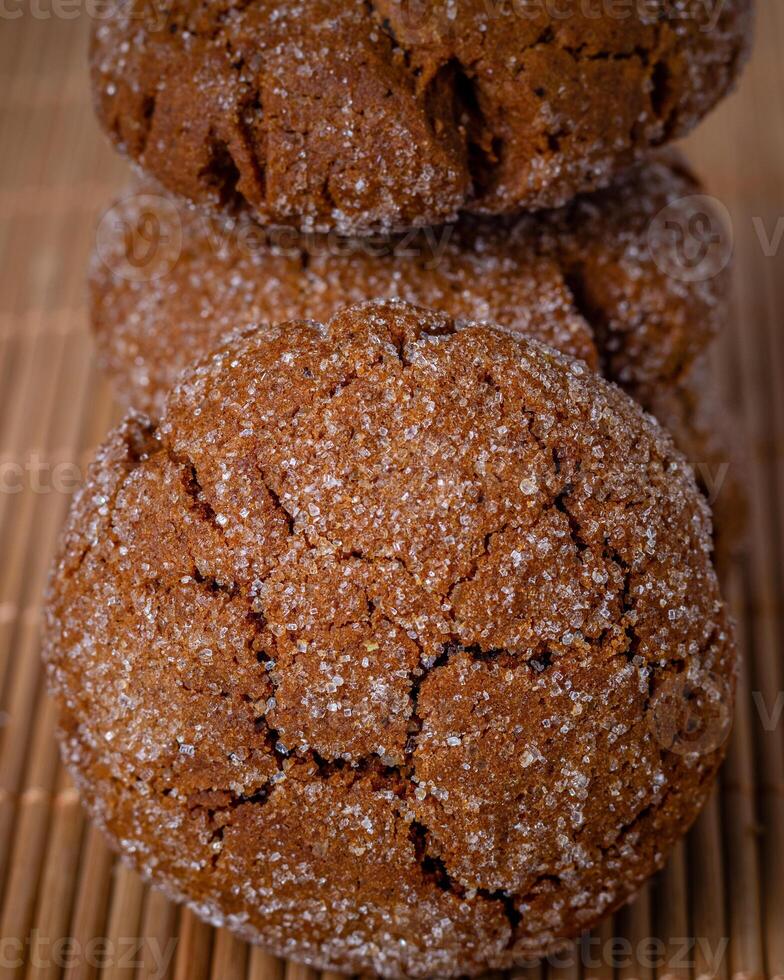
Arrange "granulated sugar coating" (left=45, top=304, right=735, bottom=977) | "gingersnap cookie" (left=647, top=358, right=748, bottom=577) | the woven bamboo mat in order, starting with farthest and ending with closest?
"gingersnap cookie" (left=647, top=358, right=748, bottom=577) → the woven bamboo mat → "granulated sugar coating" (left=45, top=304, right=735, bottom=977)

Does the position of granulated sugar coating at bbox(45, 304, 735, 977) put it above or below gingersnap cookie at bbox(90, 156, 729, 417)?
below

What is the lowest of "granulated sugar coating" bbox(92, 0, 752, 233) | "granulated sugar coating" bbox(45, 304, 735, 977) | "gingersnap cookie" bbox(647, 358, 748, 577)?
"granulated sugar coating" bbox(45, 304, 735, 977)

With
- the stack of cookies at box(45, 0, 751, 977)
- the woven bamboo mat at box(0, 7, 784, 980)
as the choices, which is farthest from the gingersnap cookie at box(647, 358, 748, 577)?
the stack of cookies at box(45, 0, 751, 977)

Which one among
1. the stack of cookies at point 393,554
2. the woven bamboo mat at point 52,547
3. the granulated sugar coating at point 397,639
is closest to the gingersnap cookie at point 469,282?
the stack of cookies at point 393,554

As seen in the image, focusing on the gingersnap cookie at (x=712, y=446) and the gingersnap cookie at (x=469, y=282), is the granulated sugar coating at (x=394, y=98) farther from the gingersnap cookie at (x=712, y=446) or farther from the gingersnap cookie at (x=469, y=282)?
the gingersnap cookie at (x=712, y=446)

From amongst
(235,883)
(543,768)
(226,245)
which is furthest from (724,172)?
(235,883)

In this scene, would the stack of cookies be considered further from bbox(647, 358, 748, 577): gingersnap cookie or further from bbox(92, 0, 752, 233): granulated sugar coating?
bbox(647, 358, 748, 577): gingersnap cookie
